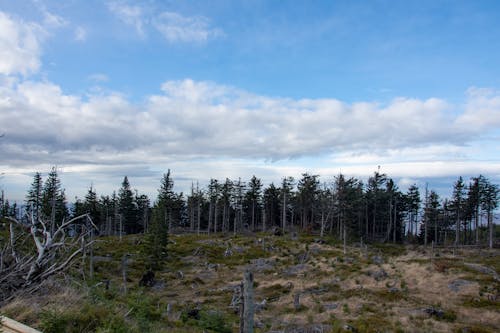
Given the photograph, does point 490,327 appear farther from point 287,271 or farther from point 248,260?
point 248,260

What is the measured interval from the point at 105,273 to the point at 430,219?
6601cm

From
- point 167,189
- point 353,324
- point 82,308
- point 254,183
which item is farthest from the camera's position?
point 254,183

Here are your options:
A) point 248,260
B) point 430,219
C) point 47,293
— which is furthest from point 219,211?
point 47,293

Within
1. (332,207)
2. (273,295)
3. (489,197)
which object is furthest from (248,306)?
(489,197)

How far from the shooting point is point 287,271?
120 feet

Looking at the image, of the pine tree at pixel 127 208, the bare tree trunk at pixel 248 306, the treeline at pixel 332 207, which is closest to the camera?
the bare tree trunk at pixel 248 306

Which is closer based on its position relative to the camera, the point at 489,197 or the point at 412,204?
the point at 489,197

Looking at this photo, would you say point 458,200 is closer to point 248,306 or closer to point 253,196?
point 253,196

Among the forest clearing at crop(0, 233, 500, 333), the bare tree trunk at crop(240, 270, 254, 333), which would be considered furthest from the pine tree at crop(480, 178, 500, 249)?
the bare tree trunk at crop(240, 270, 254, 333)

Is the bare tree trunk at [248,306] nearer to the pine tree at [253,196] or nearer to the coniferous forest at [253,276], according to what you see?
the coniferous forest at [253,276]

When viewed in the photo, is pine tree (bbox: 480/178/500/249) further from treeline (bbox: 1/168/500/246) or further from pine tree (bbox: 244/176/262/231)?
pine tree (bbox: 244/176/262/231)

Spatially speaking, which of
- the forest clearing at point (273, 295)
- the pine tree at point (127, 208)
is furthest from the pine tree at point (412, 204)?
the pine tree at point (127, 208)

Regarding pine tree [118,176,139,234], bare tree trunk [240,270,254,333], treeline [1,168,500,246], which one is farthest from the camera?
pine tree [118,176,139,234]

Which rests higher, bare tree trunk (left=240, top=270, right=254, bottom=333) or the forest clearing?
bare tree trunk (left=240, top=270, right=254, bottom=333)
